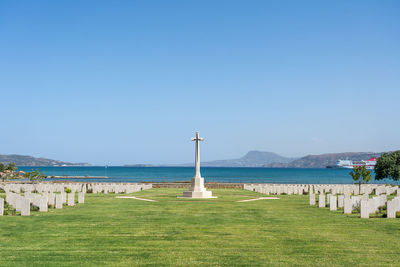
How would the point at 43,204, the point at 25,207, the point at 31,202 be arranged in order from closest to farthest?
the point at 25,207 < the point at 43,204 < the point at 31,202

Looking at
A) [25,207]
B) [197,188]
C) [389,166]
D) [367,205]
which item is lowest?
[197,188]

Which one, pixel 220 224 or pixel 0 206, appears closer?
pixel 220 224

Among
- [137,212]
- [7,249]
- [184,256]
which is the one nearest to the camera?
[184,256]

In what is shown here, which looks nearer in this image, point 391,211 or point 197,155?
point 391,211

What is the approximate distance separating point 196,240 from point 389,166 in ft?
133

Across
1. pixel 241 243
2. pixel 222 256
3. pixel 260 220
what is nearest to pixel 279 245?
pixel 241 243

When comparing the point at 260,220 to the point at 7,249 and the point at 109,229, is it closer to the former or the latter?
the point at 109,229

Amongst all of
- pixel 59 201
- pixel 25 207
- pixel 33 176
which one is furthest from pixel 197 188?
pixel 33 176

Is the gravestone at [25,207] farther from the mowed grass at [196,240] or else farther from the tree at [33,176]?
the tree at [33,176]

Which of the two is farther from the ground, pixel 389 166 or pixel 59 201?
pixel 389 166

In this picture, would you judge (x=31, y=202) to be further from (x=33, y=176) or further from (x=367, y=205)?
(x=33, y=176)

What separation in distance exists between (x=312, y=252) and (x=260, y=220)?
534 centimetres

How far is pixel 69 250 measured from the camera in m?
8.97

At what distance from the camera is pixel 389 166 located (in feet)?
147
